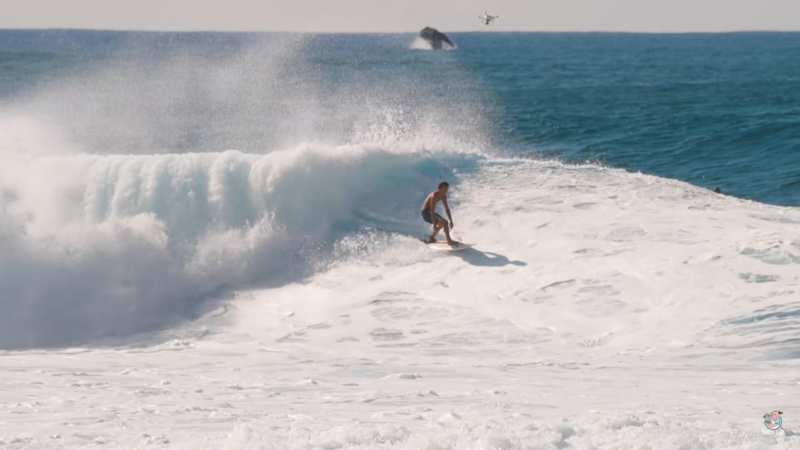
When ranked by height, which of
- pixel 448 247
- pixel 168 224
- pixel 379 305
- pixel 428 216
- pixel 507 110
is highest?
pixel 507 110

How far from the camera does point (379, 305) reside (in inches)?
659

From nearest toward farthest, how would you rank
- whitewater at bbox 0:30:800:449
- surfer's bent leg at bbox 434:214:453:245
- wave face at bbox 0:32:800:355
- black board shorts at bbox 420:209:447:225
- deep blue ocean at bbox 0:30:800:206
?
1. whitewater at bbox 0:30:800:449
2. wave face at bbox 0:32:800:355
3. surfer's bent leg at bbox 434:214:453:245
4. black board shorts at bbox 420:209:447:225
5. deep blue ocean at bbox 0:30:800:206

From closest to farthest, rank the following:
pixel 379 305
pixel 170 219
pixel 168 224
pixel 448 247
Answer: pixel 379 305 → pixel 448 247 → pixel 168 224 → pixel 170 219

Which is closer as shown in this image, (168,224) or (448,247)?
(448,247)

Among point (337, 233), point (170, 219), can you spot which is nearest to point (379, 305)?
→ point (337, 233)

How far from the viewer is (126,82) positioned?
6731 centimetres

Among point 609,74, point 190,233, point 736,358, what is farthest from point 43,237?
point 609,74

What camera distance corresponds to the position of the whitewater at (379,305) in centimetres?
989

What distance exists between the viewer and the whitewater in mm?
9891

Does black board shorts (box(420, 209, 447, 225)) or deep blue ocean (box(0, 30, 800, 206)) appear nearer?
black board shorts (box(420, 209, 447, 225))

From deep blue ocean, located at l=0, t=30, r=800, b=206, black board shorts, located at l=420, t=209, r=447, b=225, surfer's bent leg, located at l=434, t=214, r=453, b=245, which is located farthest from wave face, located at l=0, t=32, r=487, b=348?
deep blue ocean, located at l=0, t=30, r=800, b=206

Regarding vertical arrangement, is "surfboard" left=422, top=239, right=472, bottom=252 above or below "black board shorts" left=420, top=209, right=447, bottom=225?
below

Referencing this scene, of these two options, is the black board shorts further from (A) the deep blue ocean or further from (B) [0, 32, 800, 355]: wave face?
A: (A) the deep blue ocean

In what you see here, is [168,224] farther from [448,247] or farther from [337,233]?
[448,247]
